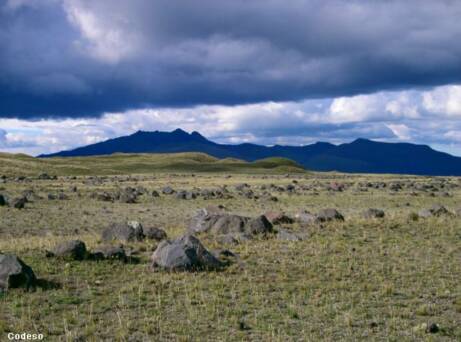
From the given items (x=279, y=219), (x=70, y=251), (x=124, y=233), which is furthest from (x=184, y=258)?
(x=279, y=219)

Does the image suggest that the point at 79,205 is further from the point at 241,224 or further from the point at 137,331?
the point at 137,331

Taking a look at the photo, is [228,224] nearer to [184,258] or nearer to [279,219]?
[279,219]

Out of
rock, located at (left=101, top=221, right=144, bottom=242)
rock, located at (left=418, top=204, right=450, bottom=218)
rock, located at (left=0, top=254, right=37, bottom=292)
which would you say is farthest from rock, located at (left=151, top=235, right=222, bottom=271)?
rock, located at (left=418, top=204, right=450, bottom=218)

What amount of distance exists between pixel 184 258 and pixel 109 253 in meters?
3.66

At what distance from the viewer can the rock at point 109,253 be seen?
2086cm

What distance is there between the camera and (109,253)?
21.2 m

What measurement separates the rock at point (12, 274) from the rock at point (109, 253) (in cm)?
466

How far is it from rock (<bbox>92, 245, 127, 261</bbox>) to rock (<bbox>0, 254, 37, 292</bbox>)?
183 inches

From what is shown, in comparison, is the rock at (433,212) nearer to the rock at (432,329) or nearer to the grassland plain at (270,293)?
the grassland plain at (270,293)

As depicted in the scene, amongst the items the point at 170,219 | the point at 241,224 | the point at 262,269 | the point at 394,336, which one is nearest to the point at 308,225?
the point at 241,224

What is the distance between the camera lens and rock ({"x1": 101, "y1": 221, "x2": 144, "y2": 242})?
2617 cm

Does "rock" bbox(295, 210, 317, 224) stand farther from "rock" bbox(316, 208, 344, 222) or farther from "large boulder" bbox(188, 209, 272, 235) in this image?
"large boulder" bbox(188, 209, 272, 235)

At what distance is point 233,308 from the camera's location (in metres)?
14.5

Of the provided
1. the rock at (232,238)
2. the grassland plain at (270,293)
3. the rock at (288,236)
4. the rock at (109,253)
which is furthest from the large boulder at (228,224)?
the rock at (109,253)
